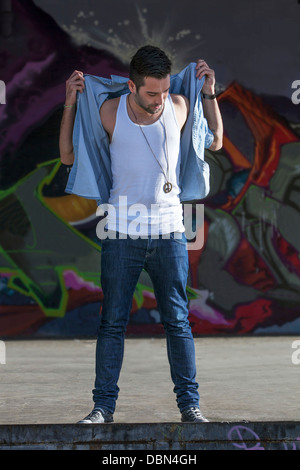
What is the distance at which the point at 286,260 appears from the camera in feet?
28.0

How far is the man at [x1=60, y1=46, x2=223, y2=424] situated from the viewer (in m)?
4.11

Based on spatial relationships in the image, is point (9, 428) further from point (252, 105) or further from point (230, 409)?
point (252, 105)

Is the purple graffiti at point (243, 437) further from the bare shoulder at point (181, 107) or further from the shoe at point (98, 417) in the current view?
the bare shoulder at point (181, 107)

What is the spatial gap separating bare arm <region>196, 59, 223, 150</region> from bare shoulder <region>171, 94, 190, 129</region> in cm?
11

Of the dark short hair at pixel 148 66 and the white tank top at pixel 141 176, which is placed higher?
the dark short hair at pixel 148 66

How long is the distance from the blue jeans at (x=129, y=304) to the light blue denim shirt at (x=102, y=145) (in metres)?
0.29

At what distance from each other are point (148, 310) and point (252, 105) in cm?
221

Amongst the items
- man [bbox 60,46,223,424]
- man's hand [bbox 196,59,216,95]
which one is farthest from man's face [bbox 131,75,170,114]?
man's hand [bbox 196,59,216,95]

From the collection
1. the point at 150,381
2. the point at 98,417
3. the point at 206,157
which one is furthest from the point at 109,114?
the point at 206,157

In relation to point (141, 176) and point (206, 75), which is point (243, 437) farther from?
point (206, 75)

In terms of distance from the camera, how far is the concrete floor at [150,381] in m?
4.70

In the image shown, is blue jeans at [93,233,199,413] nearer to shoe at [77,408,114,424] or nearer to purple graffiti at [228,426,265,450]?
shoe at [77,408,114,424]

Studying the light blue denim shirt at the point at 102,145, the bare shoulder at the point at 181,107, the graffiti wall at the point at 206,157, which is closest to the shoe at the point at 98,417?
the light blue denim shirt at the point at 102,145
